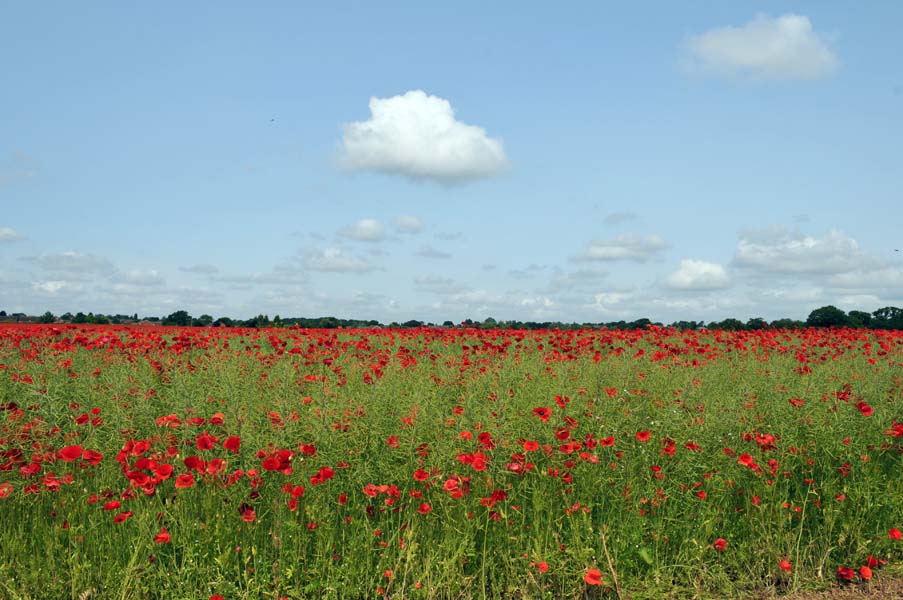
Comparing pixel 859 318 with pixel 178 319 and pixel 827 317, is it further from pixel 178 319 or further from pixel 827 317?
pixel 178 319

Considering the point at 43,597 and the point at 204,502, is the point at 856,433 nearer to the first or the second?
the point at 204,502

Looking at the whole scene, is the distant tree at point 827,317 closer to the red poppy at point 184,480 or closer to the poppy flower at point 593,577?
the poppy flower at point 593,577

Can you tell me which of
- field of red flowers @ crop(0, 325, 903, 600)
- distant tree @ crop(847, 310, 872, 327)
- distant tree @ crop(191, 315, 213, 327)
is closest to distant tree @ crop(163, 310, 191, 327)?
distant tree @ crop(191, 315, 213, 327)

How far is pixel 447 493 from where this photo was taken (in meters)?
4.60

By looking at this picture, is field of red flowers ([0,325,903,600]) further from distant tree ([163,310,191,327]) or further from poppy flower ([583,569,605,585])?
distant tree ([163,310,191,327])

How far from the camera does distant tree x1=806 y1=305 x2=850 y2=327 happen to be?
20734 millimetres

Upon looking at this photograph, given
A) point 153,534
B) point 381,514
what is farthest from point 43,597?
point 381,514

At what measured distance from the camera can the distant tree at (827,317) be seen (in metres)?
20.7

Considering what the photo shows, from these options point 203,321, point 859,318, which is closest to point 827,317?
point 859,318

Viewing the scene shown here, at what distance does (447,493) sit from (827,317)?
20583 mm

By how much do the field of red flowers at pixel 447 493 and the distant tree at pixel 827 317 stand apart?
50.6 ft

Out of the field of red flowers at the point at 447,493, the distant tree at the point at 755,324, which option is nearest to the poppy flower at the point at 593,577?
the field of red flowers at the point at 447,493

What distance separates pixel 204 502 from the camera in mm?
4465

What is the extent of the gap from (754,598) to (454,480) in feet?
7.28
